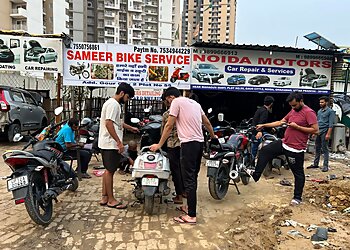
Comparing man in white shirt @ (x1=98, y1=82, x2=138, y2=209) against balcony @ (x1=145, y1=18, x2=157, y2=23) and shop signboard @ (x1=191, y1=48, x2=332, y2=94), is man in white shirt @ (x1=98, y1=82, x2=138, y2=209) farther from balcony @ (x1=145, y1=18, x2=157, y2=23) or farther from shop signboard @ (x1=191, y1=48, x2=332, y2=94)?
balcony @ (x1=145, y1=18, x2=157, y2=23)

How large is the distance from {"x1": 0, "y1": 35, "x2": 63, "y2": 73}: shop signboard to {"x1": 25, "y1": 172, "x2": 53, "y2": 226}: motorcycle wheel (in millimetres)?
5019

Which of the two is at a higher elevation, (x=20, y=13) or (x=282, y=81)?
(x=20, y=13)

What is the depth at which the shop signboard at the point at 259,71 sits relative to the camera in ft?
28.1

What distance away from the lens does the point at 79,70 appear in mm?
8328

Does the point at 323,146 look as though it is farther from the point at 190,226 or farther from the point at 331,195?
the point at 190,226

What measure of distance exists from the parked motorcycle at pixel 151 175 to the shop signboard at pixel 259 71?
15.1ft

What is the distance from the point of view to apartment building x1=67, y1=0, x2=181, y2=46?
193 ft

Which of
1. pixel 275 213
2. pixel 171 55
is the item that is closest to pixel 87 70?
pixel 171 55

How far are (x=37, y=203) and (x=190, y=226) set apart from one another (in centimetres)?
183

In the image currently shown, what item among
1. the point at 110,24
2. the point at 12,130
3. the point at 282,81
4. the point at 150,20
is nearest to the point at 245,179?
the point at 282,81

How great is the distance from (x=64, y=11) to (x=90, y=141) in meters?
48.4

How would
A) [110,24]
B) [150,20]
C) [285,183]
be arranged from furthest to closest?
1. [150,20]
2. [110,24]
3. [285,183]

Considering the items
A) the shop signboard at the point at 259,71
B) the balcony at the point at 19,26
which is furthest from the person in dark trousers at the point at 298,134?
the balcony at the point at 19,26

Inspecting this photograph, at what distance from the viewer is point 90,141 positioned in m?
6.91
